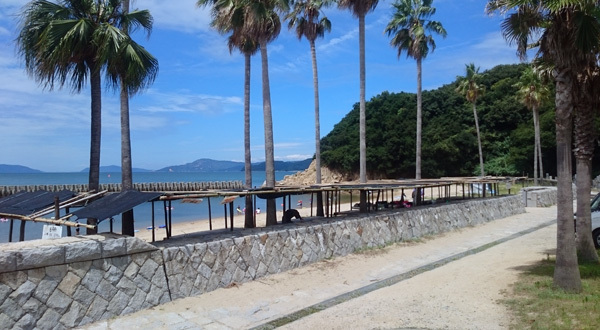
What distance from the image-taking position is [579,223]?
10.1 meters

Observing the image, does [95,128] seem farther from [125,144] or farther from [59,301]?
[59,301]

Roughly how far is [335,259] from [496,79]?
178 ft

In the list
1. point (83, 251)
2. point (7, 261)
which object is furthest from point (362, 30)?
point (7, 261)

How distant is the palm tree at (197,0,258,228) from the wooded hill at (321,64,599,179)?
120 feet

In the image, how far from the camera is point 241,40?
1841 cm

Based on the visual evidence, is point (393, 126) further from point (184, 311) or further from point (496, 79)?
point (184, 311)

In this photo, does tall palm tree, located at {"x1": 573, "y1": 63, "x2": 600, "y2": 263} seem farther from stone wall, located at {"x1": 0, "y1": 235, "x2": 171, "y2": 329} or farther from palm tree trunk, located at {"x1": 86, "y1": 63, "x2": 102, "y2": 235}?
palm tree trunk, located at {"x1": 86, "y1": 63, "x2": 102, "y2": 235}

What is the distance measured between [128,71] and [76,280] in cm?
605

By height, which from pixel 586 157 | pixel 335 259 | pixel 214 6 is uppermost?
pixel 214 6

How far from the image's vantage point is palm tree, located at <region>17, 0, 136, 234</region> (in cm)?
1055

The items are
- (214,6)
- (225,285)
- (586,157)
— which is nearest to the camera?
(225,285)

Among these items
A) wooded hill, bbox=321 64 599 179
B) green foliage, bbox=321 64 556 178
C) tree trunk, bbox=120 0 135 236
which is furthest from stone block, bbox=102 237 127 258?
wooded hill, bbox=321 64 599 179

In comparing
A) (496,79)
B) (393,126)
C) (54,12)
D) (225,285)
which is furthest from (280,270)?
(496,79)

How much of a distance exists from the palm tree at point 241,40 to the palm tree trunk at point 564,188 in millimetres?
8715
